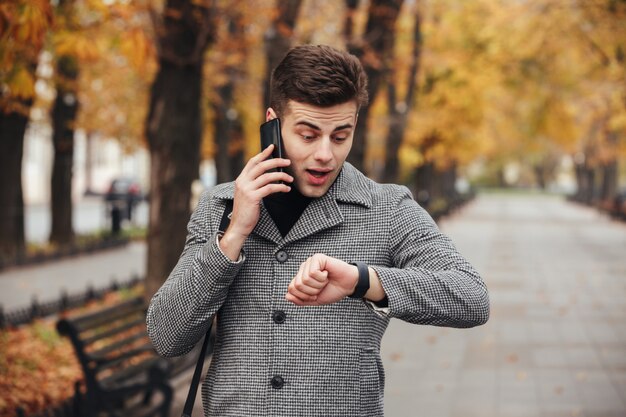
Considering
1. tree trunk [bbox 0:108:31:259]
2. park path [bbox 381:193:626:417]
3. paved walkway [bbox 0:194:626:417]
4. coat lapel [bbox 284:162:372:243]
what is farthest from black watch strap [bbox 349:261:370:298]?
tree trunk [bbox 0:108:31:259]

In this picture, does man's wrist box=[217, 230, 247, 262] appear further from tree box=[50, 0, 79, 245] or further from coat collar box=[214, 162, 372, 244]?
tree box=[50, 0, 79, 245]

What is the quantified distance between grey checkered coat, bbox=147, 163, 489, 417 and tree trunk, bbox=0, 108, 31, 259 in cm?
1470

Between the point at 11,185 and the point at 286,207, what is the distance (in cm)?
1603

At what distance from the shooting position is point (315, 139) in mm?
2479

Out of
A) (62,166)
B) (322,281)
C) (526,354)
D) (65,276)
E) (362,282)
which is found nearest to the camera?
(322,281)

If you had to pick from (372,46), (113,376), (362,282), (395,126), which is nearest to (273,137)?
(362,282)

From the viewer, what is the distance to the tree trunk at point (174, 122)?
9.59 m

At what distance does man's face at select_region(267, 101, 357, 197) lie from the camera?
2449 millimetres

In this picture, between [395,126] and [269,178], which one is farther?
[395,126]

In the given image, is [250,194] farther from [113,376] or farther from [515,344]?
[515,344]

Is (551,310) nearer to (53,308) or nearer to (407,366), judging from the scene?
(407,366)

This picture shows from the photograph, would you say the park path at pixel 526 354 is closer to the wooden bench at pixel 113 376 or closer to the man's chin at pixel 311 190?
the wooden bench at pixel 113 376

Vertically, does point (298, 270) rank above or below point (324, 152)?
below

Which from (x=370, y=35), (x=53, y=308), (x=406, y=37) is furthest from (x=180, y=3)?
(x=406, y=37)
